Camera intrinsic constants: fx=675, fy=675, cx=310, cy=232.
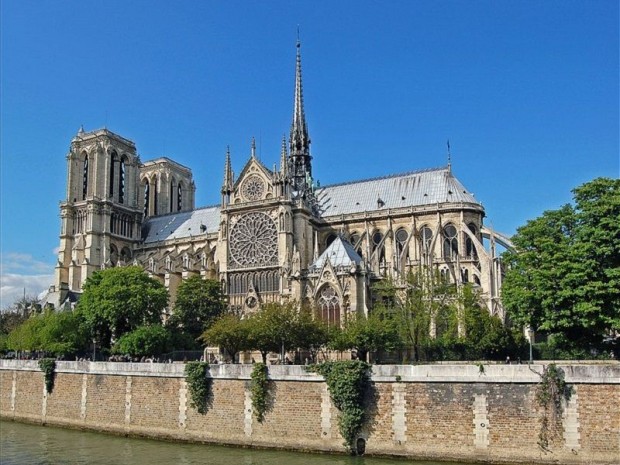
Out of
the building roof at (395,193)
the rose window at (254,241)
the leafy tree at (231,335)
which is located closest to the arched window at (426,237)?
the building roof at (395,193)

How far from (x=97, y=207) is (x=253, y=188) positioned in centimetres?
2312

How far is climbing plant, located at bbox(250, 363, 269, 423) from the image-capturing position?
30.5 metres

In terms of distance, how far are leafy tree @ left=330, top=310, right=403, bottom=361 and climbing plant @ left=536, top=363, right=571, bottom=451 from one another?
55.2 ft

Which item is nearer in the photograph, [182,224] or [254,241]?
[254,241]

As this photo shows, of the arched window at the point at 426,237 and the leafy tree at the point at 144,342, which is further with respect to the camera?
the arched window at the point at 426,237

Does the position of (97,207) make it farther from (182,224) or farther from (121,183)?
(182,224)

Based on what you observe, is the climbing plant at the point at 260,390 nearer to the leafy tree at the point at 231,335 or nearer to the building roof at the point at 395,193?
the leafy tree at the point at 231,335

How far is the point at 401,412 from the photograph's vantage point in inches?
1091

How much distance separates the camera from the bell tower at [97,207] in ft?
256

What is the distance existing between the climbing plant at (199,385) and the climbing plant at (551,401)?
603 inches

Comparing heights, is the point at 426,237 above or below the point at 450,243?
above

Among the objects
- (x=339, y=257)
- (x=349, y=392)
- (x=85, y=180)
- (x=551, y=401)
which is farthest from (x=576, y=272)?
(x=85, y=180)

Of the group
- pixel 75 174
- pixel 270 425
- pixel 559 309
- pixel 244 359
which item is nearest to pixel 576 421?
pixel 559 309

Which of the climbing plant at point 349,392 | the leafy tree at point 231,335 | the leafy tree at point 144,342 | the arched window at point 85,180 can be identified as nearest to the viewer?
the climbing plant at point 349,392
